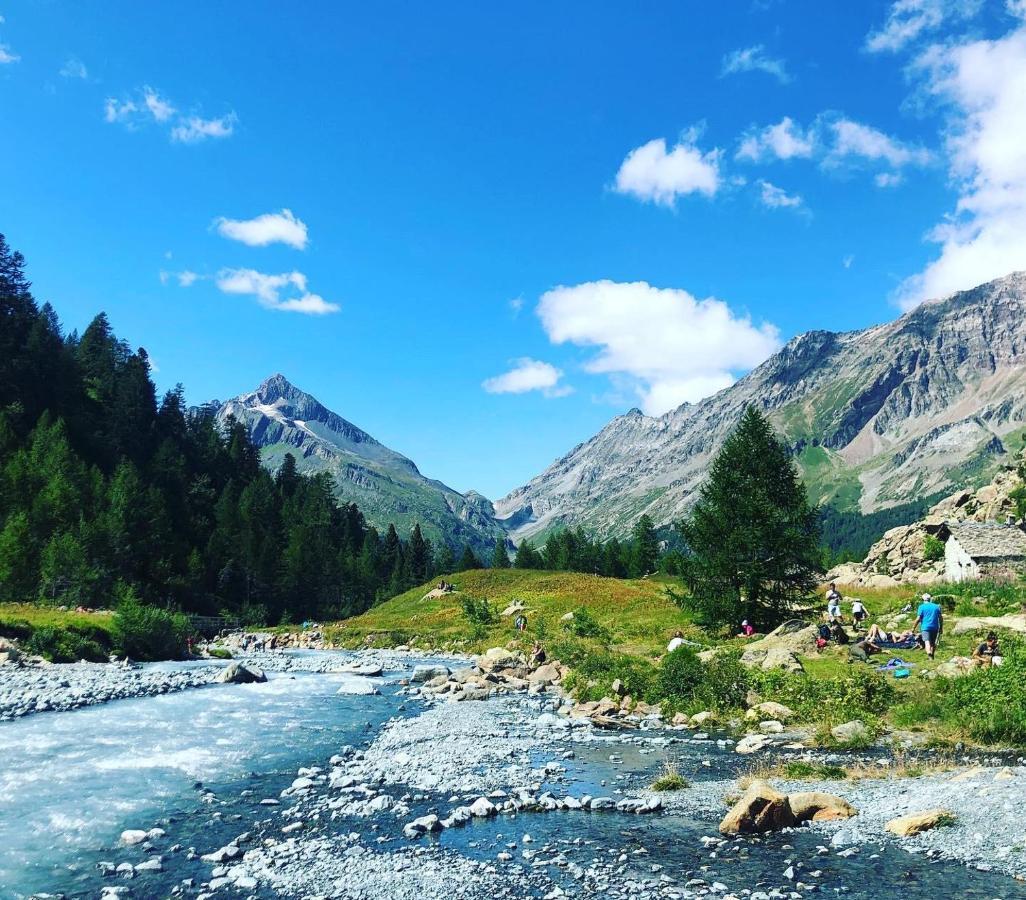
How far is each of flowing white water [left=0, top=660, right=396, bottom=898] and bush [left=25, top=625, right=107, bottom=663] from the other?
41.4 feet

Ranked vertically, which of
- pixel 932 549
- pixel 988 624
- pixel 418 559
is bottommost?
pixel 988 624

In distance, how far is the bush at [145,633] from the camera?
154 ft

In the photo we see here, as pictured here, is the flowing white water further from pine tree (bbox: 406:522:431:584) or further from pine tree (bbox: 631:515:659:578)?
pine tree (bbox: 406:522:431:584)

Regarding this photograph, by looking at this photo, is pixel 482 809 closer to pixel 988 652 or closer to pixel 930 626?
pixel 988 652

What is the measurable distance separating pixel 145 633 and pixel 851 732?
156ft

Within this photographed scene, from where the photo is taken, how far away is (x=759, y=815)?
1308 centimetres

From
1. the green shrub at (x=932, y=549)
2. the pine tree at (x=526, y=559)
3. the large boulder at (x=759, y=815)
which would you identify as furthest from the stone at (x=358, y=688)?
the pine tree at (x=526, y=559)

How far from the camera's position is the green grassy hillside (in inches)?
2055

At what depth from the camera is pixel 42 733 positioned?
23.2 metres

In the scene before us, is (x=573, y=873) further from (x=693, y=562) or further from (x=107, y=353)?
(x=107, y=353)

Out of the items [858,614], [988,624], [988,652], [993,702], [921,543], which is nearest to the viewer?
[993,702]

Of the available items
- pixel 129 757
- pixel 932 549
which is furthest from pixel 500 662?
pixel 932 549

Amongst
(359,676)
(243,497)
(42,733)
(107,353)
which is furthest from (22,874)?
(107,353)

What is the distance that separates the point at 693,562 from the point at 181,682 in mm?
30845
